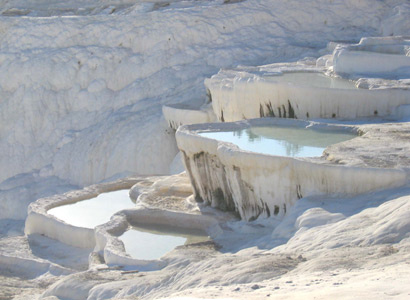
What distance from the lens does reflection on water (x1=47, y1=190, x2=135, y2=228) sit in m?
Answer: 11.1

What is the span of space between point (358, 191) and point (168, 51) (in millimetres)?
12213

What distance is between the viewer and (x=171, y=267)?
788cm

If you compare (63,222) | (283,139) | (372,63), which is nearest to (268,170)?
(283,139)

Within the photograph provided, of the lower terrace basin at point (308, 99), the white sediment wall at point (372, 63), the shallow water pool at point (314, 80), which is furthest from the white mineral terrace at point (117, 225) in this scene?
the white sediment wall at point (372, 63)

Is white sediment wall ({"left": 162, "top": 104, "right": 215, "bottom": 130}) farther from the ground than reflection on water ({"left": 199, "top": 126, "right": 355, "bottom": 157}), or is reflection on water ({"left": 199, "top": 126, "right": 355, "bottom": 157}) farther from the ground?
reflection on water ({"left": 199, "top": 126, "right": 355, "bottom": 157})

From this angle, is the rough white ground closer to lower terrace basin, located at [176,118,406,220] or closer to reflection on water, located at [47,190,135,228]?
reflection on water, located at [47,190,135,228]

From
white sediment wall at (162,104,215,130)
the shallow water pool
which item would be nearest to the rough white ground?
white sediment wall at (162,104,215,130)

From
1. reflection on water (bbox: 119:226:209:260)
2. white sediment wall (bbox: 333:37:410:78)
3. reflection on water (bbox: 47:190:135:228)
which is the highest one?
white sediment wall (bbox: 333:37:410:78)

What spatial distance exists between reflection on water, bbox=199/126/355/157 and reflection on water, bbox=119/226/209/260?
1.25 m

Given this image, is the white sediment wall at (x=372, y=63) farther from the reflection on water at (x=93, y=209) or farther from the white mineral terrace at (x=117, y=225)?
the reflection on water at (x=93, y=209)

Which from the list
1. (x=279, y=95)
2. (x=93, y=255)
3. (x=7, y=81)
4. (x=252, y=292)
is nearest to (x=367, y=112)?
(x=279, y=95)

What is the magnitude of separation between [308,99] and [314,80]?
1704 millimetres

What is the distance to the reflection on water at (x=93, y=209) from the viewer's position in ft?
36.4

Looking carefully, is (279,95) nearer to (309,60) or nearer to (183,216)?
(183,216)
